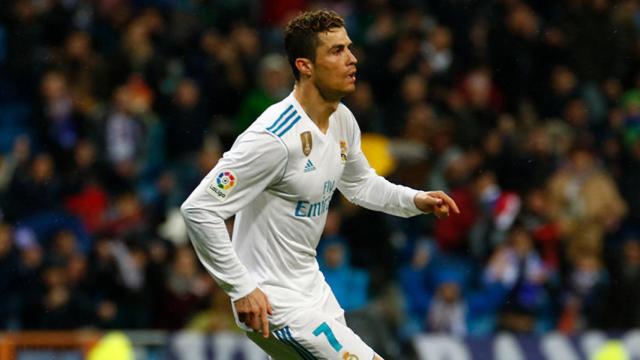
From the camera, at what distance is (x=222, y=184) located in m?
5.95

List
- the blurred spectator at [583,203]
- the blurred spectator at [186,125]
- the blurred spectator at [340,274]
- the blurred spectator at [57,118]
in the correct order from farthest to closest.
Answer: the blurred spectator at [186,125]
the blurred spectator at [57,118]
the blurred spectator at [583,203]
the blurred spectator at [340,274]

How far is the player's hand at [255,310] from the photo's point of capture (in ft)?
19.2

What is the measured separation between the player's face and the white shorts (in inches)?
40.6

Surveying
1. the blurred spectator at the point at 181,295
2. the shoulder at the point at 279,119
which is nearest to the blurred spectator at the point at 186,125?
the blurred spectator at the point at 181,295

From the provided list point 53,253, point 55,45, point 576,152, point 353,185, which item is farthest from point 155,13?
point 353,185

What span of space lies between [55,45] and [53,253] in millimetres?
3186

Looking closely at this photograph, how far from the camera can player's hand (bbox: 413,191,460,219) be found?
6.45 meters

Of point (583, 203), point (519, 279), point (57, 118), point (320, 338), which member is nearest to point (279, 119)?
point (320, 338)

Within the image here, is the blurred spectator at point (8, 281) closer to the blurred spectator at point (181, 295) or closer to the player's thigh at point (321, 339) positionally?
the blurred spectator at point (181, 295)

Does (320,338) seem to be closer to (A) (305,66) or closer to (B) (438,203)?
(B) (438,203)

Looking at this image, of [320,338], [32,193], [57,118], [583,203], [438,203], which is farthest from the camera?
[57,118]

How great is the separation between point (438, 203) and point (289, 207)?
0.76 m

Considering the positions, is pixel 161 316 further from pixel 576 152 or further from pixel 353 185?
pixel 353 185

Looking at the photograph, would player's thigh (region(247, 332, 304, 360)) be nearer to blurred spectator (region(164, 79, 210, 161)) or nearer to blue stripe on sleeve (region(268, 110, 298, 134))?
blue stripe on sleeve (region(268, 110, 298, 134))
